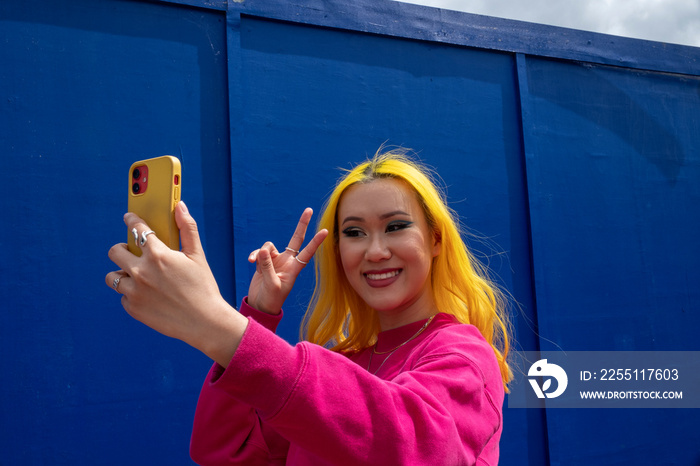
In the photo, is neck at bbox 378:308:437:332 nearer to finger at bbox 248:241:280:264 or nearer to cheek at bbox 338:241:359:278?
cheek at bbox 338:241:359:278

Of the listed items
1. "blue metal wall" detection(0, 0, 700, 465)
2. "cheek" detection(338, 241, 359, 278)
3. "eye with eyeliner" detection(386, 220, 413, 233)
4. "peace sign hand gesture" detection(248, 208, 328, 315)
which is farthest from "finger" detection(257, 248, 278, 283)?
"blue metal wall" detection(0, 0, 700, 465)

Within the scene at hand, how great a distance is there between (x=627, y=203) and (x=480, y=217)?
1142mm

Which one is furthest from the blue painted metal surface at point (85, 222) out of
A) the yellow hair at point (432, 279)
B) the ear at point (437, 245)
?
the ear at point (437, 245)

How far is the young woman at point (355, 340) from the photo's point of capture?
0.83 metres

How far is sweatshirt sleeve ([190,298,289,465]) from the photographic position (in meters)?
1.52

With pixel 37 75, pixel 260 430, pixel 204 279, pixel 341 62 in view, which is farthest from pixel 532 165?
pixel 204 279

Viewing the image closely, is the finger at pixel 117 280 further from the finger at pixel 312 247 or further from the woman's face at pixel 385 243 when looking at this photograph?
the woman's face at pixel 385 243

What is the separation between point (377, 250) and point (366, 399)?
70cm

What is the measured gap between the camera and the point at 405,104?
10.6 ft

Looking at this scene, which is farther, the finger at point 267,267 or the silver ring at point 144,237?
the finger at point 267,267

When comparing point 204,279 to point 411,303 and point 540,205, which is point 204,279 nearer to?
point 411,303

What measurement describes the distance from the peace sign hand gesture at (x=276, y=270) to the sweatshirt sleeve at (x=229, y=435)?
7cm

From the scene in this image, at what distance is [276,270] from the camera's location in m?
1.51

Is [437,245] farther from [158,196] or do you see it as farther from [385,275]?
[158,196]
